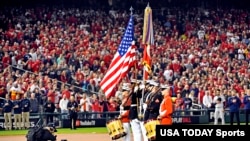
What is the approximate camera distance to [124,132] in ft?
76.7

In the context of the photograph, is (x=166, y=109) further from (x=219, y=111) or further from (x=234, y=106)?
(x=219, y=111)

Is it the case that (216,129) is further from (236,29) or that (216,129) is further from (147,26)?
(236,29)

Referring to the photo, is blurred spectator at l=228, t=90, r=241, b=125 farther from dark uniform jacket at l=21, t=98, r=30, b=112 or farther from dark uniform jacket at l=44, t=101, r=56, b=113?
dark uniform jacket at l=21, t=98, r=30, b=112

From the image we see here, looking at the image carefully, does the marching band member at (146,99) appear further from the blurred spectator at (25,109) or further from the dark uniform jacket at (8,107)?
the dark uniform jacket at (8,107)

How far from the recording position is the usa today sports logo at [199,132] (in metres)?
15.3

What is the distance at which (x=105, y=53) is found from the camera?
39.3 metres

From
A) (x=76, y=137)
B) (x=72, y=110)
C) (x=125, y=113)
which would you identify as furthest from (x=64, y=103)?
(x=125, y=113)

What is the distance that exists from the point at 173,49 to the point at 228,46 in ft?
10.7

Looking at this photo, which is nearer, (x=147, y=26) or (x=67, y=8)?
(x=147, y=26)

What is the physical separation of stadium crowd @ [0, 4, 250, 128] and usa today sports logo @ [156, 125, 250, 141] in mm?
15907

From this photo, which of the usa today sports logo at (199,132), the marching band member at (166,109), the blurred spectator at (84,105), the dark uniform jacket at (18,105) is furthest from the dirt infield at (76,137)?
the usa today sports logo at (199,132)

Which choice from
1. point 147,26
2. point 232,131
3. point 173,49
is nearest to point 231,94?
point 173,49

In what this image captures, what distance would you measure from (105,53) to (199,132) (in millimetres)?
24268

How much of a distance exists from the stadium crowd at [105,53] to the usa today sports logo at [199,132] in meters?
15.9
